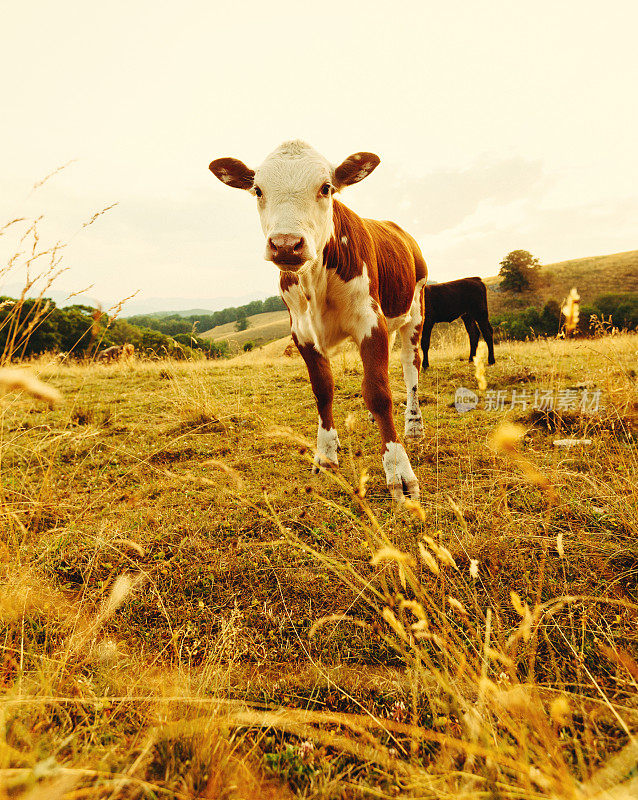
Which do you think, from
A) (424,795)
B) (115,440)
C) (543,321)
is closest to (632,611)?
(424,795)

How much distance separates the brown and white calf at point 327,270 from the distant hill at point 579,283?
50.4m

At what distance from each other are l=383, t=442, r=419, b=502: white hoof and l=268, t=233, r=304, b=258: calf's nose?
1620 millimetres

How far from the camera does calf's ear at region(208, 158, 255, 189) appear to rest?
11.7 ft

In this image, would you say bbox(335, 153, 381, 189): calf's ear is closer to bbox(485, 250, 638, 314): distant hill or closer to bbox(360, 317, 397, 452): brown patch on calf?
bbox(360, 317, 397, 452): brown patch on calf

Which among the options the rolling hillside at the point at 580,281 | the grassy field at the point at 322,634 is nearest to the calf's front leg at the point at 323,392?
the grassy field at the point at 322,634

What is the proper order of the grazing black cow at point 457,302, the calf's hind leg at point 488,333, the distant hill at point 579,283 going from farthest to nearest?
the distant hill at point 579,283, the grazing black cow at point 457,302, the calf's hind leg at point 488,333

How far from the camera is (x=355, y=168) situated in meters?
3.53

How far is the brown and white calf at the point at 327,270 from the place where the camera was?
298cm

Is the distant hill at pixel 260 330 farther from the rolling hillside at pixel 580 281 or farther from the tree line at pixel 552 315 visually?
the tree line at pixel 552 315

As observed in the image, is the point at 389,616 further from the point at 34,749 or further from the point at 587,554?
the point at 587,554

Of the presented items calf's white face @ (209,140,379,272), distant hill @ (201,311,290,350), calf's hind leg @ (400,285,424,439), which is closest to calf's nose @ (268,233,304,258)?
calf's white face @ (209,140,379,272)

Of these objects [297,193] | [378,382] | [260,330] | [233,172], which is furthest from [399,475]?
[260,330]

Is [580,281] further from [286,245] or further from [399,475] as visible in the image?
[286,245]

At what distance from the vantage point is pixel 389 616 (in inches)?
48.1
